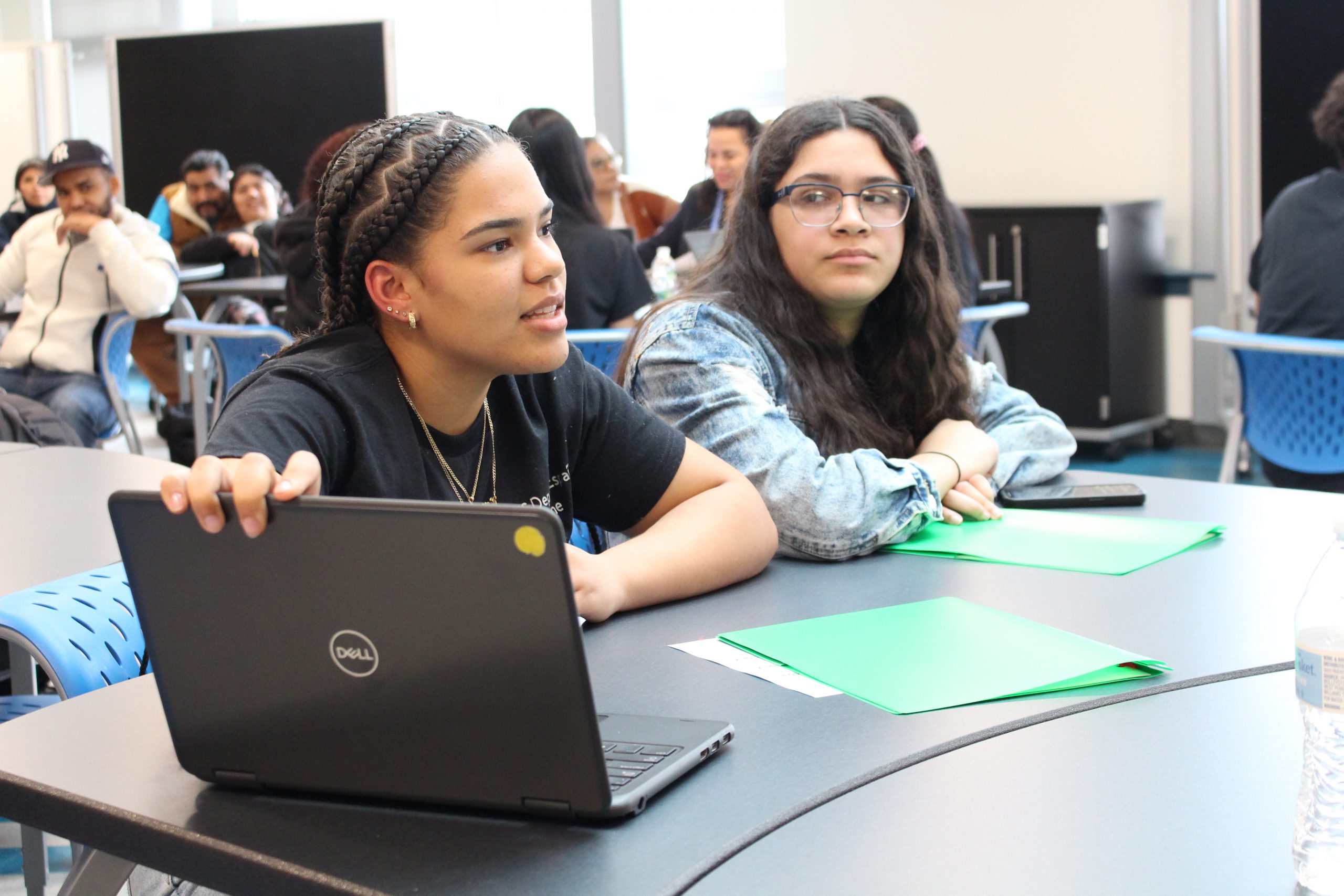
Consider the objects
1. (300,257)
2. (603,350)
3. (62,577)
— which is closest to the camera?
(62,577)

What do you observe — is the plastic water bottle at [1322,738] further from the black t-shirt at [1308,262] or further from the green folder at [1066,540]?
the black t-shirt at [1308,262]

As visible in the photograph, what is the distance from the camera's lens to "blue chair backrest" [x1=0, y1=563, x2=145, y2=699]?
4.26 ft

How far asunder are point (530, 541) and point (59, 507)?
1.24 meters

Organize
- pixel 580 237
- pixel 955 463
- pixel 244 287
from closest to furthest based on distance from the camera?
pixel 955 463 → pixel 580 237 → pixel 244 287

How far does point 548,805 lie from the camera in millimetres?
787

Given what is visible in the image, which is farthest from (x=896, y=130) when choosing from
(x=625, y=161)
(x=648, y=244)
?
(x=625, y=161)

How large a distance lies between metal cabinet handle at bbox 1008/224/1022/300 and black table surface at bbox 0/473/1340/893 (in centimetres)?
412

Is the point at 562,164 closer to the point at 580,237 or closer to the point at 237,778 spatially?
the point at 580,237

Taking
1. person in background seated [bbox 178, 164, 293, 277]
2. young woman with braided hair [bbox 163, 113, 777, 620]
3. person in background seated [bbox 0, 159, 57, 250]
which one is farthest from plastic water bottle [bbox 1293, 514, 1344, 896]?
person in background seated [bbox 0, 159, 57, 250]

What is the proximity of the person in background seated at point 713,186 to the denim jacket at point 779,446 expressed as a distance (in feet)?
9.60

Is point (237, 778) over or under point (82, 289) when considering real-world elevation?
under

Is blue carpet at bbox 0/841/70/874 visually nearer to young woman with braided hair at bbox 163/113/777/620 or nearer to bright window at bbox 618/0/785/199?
young woman with braided hair at bbox 163/113/777/620

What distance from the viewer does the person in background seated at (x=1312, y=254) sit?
3.12 m

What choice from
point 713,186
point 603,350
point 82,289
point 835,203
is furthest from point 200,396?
point 835,203
